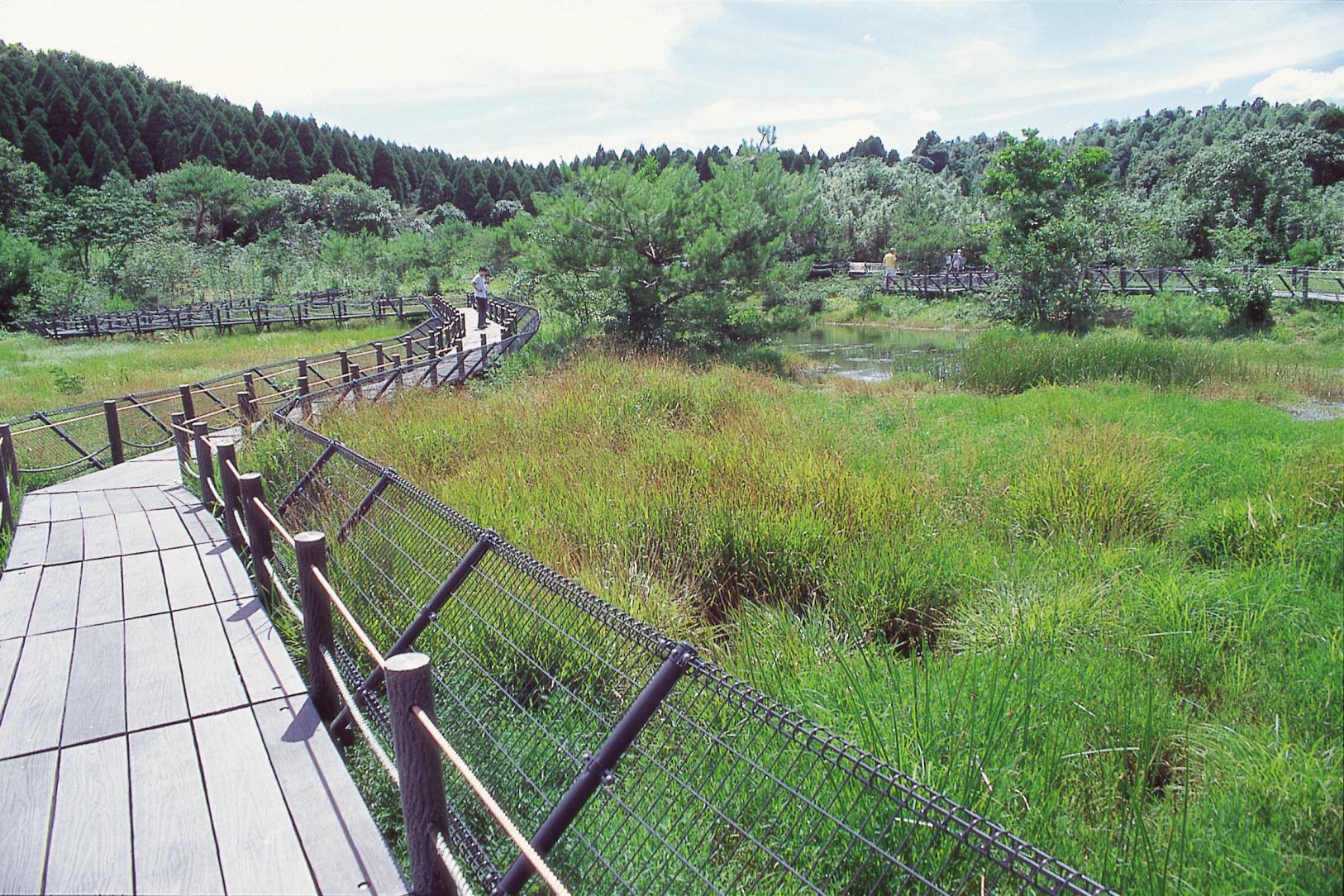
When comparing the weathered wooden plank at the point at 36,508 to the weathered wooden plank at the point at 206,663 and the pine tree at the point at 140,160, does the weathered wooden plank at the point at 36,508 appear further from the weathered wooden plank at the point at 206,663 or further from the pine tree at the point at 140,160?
the pine tree at the point at 140,160

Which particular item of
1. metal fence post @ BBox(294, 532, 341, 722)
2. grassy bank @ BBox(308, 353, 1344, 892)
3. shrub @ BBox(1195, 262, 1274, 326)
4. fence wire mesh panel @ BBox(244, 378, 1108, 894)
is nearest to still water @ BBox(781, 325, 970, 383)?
shrub @ BBox(1195, 262, 1274, 326)

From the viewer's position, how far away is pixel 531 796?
3.08 meters

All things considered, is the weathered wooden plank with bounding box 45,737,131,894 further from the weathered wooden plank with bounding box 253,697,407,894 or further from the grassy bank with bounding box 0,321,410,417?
the grassy bank with bounding box 0,321,410,417

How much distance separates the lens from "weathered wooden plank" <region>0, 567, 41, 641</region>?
15.2 feet

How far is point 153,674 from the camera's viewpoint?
4.08 metres

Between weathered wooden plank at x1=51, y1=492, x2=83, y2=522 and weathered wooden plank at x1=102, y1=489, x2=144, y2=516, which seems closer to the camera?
weathered wooden plank at x1=51, y1=492, x2=83, y2=522

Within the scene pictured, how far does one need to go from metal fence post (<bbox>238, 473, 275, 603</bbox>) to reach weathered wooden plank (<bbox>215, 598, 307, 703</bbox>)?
0.14 m

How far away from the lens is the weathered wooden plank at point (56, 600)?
4680mm

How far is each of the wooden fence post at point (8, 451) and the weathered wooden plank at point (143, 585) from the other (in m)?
2.96

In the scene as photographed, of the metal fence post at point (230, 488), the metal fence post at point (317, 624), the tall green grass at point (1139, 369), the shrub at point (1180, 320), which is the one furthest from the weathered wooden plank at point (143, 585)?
the shrub at point (1180, 320)

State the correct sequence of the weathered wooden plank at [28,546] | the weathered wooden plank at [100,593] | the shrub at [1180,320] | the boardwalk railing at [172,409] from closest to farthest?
the weathered wooden plank at [100,593]
the weathered wooden plank at [28,546]
the boardwalk railing at [172,409]
the shrub at [1180,320]

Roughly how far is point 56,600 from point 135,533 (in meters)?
1.42

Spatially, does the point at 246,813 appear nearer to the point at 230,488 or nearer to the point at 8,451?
the point at 230,488

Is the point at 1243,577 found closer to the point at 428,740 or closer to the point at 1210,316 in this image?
the point at 428,740
